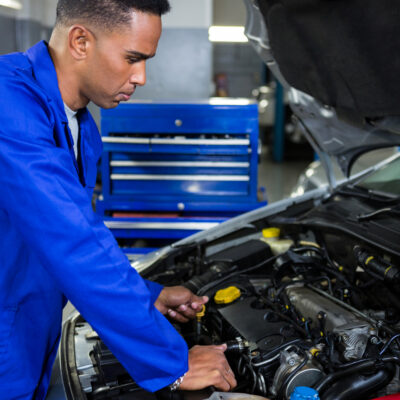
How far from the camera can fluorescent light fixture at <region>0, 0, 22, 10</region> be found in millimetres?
4879

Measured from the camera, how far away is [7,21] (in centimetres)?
513

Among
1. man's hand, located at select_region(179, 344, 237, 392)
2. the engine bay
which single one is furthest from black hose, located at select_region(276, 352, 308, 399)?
man's hand, located at select_region(179, 344, 237, 392)

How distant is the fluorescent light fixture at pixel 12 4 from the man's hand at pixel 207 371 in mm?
4838

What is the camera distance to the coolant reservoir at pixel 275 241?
6.45 feet

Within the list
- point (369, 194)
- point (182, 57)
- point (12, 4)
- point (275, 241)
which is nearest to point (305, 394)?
point (275, 241)

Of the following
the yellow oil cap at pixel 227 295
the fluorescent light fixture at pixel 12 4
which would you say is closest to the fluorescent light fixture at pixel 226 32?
the fluorescent light fixture at pixel 12 4

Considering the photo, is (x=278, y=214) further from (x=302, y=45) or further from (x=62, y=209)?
(x=62, y=209)

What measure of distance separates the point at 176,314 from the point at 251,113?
5.73 ft

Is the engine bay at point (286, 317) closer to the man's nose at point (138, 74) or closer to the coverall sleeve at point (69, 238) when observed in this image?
the coverall sleeve at point (69, 238)

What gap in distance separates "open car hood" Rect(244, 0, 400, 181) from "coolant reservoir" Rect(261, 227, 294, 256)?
47cm

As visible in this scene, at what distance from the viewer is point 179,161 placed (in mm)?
2965

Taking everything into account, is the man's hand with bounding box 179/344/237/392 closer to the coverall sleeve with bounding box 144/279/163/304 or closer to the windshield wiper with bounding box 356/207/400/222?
the coverall sleeve with bounding box 144/279/163/304

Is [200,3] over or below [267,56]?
over

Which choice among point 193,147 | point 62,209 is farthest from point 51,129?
point 193,147
